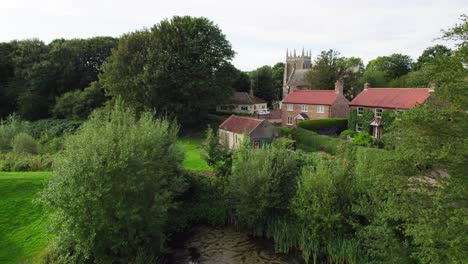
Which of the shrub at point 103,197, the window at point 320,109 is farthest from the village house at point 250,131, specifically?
the shrub at point 103,197

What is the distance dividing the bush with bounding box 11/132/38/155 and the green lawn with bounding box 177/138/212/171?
14.2m

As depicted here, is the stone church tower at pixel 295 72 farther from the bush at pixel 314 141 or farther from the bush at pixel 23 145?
the bush at pixel 23 145

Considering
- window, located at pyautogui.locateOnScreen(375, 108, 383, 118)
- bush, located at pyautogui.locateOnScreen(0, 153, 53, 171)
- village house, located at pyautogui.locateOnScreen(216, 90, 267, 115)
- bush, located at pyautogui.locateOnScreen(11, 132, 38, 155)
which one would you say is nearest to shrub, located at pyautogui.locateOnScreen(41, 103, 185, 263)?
bush, located at pyautogui.locateOnScreen(0, 153, 53, 171)

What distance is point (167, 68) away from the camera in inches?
1769

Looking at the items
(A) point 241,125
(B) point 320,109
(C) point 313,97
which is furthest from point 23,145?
(C) point 313,97

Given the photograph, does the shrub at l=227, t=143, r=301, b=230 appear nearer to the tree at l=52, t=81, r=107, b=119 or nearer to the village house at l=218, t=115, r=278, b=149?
the village house at l=218, t=115, r=278, b=149

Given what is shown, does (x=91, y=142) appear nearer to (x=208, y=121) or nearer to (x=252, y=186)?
(x=252, y=186)

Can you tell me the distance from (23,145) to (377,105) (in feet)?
131

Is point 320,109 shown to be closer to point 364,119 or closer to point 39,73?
point 364,119

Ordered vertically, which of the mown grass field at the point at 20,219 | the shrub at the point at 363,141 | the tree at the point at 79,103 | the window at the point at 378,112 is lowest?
the mown grass field at the point at 20,219

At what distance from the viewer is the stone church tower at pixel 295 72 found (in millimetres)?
79750

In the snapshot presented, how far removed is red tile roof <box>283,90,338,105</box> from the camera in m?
48.9

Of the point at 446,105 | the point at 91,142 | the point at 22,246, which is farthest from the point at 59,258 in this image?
the point at 446,105

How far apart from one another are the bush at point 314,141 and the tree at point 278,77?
52555mm
